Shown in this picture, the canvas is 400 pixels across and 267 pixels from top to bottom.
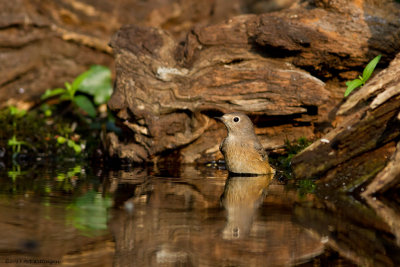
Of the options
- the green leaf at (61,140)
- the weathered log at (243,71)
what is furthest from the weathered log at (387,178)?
the green leaf at (61,140)

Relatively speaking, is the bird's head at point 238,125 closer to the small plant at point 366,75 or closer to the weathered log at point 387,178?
the small plant at point 366,75

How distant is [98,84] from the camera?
12039 millimetres

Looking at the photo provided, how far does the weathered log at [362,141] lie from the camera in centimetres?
615

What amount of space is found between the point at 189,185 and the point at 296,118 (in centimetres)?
278

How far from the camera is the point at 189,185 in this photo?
6.93 meters

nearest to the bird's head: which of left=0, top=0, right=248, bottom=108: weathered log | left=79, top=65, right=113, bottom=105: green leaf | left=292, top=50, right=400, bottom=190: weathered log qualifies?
left=292, top=50, right=400, bottom=190: weathered log

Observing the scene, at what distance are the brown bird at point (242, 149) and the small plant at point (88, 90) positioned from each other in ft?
15.5

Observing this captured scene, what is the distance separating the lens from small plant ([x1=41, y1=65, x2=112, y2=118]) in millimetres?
11672

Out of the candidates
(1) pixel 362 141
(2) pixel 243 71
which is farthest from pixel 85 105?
(1) pixel 362 141

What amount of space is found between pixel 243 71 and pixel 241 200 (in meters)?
3.45

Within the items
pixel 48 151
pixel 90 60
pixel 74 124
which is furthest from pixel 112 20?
pixel 48 151

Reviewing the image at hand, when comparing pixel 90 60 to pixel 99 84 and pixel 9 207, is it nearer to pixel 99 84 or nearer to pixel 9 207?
pixel 99 84

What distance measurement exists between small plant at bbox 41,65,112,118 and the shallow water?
15.7ft

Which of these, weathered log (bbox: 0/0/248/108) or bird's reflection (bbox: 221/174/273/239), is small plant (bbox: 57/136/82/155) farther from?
bird's reflection (bbox: 221/174/273/239)
